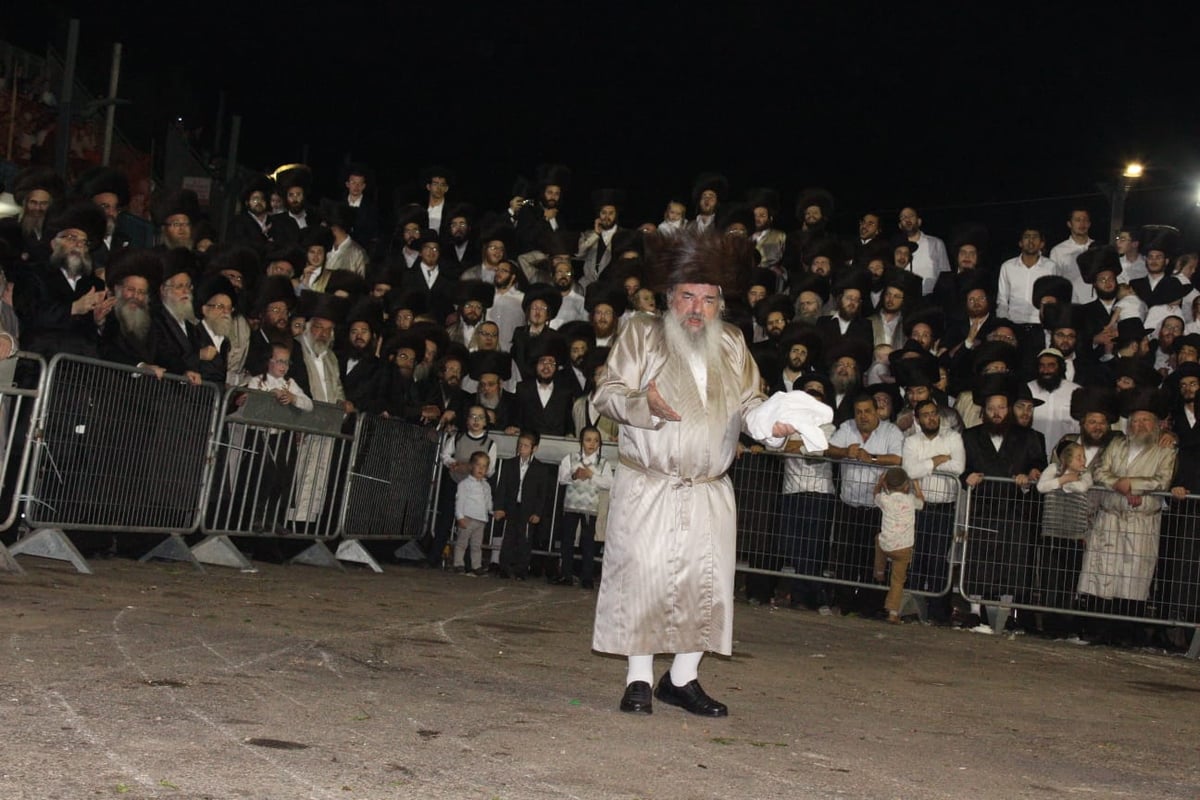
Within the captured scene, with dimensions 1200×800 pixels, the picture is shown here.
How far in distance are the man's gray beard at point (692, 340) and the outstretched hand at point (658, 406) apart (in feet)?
1.21

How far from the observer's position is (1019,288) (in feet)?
55.0

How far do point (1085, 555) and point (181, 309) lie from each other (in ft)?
25.7

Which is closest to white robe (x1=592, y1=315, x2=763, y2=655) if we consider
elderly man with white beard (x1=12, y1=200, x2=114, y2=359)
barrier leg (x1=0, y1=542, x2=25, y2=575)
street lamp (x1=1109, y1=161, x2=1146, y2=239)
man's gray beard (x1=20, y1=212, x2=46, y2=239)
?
barrier leg (x1=0, y1=542, x2=25, y2=575)

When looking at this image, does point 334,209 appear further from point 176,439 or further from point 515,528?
point 176,439

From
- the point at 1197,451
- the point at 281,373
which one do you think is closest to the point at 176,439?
the point at 281,373

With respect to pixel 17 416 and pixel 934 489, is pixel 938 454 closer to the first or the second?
pixel 934 489

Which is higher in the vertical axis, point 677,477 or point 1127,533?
point 1127,533

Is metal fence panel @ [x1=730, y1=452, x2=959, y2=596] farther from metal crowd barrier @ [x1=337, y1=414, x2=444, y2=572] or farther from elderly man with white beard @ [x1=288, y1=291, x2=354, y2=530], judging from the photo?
elderly man with white beard @ [x1=288, y1=291, x2=354, y2=530]

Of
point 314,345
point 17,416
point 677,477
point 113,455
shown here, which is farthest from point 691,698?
point 314,345

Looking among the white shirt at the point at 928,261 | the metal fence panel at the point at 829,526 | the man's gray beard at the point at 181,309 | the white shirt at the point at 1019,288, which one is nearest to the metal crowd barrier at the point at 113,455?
the man's gray beard at the point at 181,309

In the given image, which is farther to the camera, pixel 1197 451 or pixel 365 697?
pixel 1197 451

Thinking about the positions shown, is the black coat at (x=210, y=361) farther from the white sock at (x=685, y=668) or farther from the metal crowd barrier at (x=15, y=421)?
the white sock at (x=685, y=668)

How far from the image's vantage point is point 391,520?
14312 mm

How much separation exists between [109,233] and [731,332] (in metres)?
7.89
